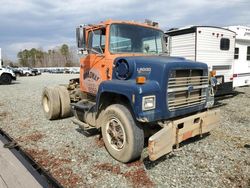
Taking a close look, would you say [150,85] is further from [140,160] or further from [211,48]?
[211,48]

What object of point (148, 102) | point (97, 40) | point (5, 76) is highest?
point (97, 40)

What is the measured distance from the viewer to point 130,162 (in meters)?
4.26

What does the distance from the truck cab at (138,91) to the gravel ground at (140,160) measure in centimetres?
35

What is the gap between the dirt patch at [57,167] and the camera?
12.0ft

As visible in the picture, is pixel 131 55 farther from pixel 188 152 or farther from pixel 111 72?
pixel 188 152

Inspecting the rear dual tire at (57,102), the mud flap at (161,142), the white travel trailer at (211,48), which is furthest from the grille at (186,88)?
the white travel trailer at (211,48)

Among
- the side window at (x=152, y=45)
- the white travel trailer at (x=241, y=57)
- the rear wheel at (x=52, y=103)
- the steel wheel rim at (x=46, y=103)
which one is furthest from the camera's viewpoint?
the white travel trailer at (x=241, y=57)

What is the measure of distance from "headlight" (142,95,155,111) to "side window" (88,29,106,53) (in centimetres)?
178

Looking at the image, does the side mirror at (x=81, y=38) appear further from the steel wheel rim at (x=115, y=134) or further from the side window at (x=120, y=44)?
the steel wheel rim at (x=115, y=134)

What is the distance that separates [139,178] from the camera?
3.74 m

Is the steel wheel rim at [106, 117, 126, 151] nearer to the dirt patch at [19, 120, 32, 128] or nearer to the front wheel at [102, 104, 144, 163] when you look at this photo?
the front wheel at [102, 104, 144, 163]

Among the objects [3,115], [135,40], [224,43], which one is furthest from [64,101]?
[224,43]

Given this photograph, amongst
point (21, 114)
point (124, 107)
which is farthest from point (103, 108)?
point (21, 114)

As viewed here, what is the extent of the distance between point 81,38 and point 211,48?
6.12 metres
